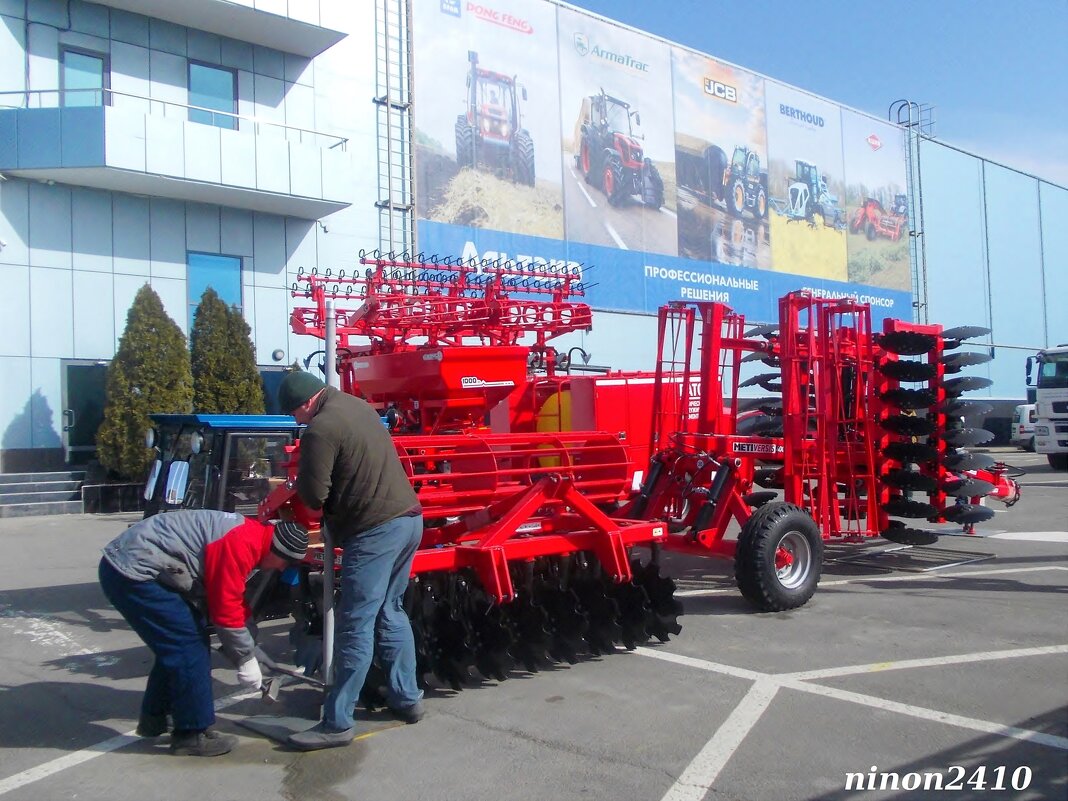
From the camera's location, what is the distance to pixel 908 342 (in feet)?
31.6

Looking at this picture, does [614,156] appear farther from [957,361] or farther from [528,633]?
[528,633]

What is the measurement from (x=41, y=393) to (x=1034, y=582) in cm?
1623

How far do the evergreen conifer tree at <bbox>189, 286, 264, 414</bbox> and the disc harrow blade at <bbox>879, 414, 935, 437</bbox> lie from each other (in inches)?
487

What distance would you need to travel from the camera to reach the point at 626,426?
39.0 feet

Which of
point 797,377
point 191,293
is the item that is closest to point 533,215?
point 191,293

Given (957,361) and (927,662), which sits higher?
(957,361)

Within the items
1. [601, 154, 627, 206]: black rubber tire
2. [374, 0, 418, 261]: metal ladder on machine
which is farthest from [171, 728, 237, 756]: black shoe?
[601, 154, 627, 206]: black rubber tire

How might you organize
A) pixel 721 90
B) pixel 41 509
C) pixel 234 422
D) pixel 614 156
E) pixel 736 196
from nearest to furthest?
pixel 234 422 < pixel 41 509 < pixel 614 156 < pixel 721 90 < pixel 736 196

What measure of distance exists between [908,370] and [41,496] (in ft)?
47.1

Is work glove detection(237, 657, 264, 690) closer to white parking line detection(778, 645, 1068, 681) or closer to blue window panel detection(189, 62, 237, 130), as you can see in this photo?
white parking line detection(778, 645, 1068, 681)

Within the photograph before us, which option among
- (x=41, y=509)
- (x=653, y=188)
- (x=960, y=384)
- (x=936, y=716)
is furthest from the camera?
(x=653, y=188)

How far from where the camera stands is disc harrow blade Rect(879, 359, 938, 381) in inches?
378

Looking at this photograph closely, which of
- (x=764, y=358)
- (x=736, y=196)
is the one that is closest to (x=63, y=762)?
(x=764, y=358)

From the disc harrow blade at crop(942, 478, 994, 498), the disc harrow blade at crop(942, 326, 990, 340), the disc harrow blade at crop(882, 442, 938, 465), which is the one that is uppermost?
the disc harrow blade at crop(942, 326, 990, 340)
